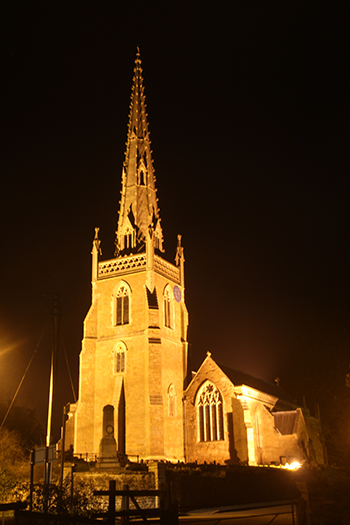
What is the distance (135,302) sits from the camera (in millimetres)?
44938

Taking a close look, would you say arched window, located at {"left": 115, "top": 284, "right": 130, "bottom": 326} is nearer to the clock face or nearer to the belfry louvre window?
the belfry louvre window

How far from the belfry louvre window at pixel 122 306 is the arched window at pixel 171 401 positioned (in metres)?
6.09

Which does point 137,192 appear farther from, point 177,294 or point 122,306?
point 122,306

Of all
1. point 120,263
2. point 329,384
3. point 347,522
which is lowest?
point 347,522

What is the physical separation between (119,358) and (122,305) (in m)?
4.13

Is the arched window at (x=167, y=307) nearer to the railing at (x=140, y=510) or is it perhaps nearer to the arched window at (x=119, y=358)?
the arched window at (x=119, y=358)

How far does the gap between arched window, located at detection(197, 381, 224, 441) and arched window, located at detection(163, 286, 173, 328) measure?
5.73 m

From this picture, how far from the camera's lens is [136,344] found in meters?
43.9

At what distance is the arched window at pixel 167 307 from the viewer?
46.4m

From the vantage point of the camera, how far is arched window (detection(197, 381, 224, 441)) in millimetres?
42531

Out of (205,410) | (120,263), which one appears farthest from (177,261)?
(205,410)

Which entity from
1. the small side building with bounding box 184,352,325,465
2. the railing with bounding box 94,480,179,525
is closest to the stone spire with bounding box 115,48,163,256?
the small side building with bounding box 184,352,325,465

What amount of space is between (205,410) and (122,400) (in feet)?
20.6

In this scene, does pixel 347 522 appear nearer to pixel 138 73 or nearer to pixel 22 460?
pixel 22 460
